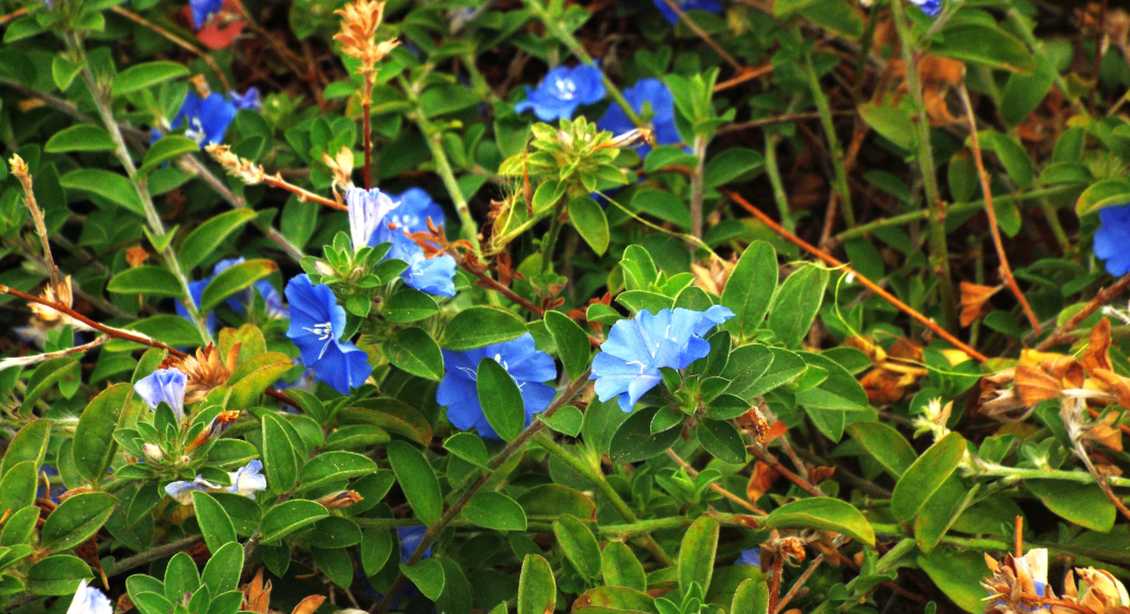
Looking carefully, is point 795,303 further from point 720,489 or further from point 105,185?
point 105,185

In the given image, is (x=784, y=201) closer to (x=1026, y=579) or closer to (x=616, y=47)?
(x=616, y=47)

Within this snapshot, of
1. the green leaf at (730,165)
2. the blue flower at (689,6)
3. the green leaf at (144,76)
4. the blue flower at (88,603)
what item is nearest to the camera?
the blue flower at (88,603)

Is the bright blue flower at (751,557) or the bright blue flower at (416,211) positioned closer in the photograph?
the bright blue flower at (751,557)

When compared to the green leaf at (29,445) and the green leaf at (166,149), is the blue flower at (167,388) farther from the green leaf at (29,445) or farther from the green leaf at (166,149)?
the green leaf at (166,149)

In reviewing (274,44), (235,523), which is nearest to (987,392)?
(235,523)

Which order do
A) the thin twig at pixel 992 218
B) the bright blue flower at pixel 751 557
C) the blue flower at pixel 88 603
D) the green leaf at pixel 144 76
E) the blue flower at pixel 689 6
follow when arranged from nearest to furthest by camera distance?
the blue flower at pixel 88 603, the bright blue flower at pixel 751 557, the thin twig at pixel 992 218, the green leaf at pixel 144 76, the blue flower at pixel 689 6

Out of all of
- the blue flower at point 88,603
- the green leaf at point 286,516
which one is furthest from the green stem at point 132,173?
the blue flower at point 88,603
